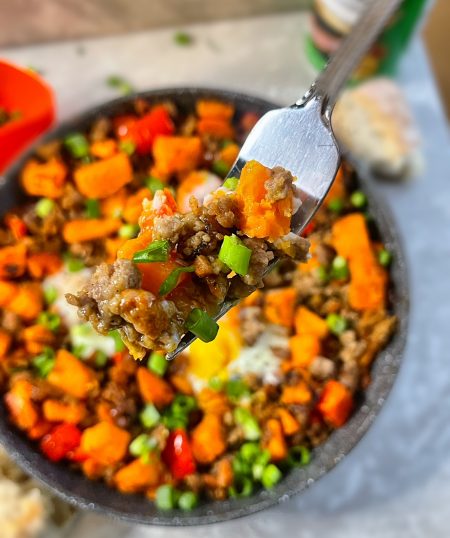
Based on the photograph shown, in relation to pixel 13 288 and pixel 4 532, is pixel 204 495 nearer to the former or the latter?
pixel 4 532

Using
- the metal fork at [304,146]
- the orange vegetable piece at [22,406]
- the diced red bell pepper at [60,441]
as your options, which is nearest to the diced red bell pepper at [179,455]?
the diced red bell pepper at [60,441]

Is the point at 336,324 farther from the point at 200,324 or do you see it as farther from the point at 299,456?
the point at 200,324

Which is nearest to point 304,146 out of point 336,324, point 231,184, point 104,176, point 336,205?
point 231,184

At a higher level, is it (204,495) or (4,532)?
(204,495)

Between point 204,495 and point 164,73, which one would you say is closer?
point 204,495

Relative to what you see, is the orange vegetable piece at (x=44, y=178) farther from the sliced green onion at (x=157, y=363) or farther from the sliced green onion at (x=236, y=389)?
the sliced green onion at (x=236, y=389)

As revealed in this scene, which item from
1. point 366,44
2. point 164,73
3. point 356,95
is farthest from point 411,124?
point 164,73
